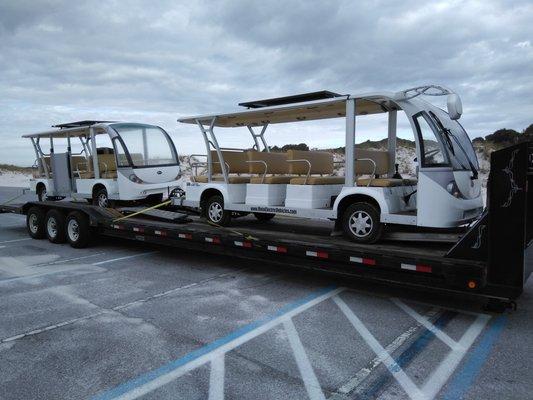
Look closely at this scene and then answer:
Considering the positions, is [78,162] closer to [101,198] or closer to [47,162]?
[47,162]

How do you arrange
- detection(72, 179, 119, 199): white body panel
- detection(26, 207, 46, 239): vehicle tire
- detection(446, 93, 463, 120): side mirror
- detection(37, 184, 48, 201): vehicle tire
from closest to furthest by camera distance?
detection(446, 93, 463, 120): side mirror
detection(72, 179, 119, 199): white body panel
detection(26, 207, 46, 239): vehicle tire
detection(37, 184, 48, 201): vehicle tire

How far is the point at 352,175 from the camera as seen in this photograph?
6047mm

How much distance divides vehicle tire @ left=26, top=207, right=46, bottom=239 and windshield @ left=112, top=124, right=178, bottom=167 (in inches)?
94.4

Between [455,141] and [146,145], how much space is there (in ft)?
21.1

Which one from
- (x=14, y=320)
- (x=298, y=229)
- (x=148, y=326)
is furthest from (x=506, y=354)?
(x=14, y=320)

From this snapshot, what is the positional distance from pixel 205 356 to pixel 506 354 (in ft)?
8.70

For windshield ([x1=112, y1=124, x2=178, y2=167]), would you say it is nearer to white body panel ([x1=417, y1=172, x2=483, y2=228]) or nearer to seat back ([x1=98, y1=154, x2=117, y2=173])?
seat back ([x1=98, y1=154, x2=117, y2=173])

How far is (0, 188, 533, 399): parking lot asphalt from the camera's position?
3.41 meters

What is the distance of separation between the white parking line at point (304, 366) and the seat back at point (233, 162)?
3757 millimetres

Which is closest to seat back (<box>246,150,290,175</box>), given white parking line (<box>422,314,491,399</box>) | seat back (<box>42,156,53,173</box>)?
white parking line (<box>422,314,491,399</box>)

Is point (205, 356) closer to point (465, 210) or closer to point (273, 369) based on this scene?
point (273, 369)

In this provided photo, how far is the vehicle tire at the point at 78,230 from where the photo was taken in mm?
8773

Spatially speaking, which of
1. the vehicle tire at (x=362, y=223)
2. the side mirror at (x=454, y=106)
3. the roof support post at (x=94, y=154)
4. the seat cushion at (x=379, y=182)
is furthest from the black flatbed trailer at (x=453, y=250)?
the roof support post at (x=94, y=154)

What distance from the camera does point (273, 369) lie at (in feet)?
12.1
